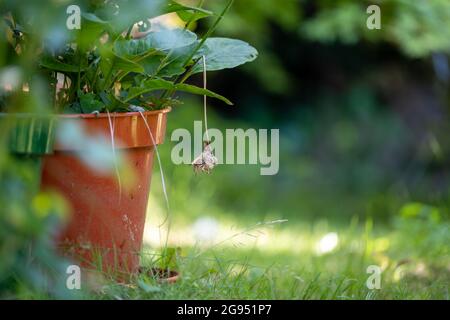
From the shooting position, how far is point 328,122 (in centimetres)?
562

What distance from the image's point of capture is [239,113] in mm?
5676

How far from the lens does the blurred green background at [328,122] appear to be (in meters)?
3.81

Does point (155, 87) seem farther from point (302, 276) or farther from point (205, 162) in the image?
point (302, 276)

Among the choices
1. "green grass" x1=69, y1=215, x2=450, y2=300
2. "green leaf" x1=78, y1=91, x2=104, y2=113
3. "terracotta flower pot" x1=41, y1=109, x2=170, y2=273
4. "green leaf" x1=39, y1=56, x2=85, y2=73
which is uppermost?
"green leaf" x1=39, y1=56, x2=85, y2=73

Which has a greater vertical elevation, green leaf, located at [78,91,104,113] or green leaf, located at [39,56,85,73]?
green leaf, located at [39,56,85,73]

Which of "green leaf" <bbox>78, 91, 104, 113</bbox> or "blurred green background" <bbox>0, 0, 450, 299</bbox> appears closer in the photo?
"green leaf" <bbox>78, 91, 104, 113</bbox>

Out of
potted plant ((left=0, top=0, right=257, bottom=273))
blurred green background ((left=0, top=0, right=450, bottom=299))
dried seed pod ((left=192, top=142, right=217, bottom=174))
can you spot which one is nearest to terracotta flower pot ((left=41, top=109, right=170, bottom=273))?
potted plant ((left=0, top=0, right=257, bottom=273))

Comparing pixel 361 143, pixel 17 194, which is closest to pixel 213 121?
pixel 361 143

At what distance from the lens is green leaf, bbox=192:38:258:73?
168 centimetres

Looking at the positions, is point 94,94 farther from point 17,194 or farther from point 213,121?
point 213,121

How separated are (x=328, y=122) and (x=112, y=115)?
13.8 ft

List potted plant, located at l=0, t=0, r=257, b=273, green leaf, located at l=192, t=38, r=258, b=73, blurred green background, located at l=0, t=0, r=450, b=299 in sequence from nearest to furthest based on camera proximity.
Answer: potted plant, located at l=0, t=0, r=257, b=273 → green leaf, located at l=192, t=38, r=258, b=73 → blurred green background, located at l=0, t=0, r=450, b=299

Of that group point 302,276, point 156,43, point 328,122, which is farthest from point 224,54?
point 328,122

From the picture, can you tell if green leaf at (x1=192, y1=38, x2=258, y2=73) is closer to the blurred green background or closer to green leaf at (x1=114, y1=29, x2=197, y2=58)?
green leaf at (x1=114, y1=29, x2=197, y2=58)
